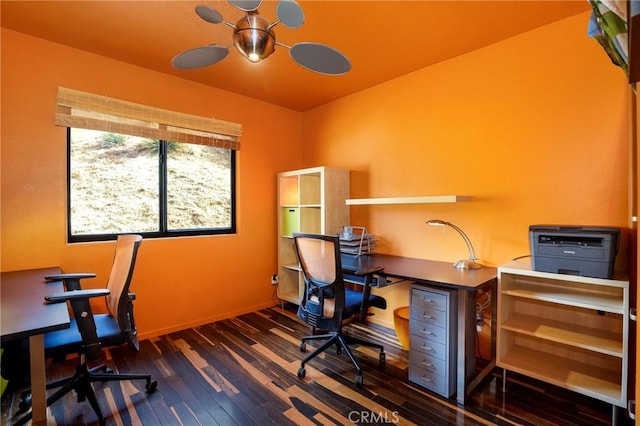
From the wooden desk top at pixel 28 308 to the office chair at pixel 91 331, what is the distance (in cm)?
9

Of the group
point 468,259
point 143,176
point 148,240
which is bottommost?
point 468,259

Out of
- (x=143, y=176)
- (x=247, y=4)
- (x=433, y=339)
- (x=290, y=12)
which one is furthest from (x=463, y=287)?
(x=143, y=176)

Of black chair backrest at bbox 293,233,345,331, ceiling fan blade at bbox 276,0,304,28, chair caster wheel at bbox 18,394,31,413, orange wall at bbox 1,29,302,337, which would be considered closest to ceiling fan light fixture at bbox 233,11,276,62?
ceiling fan blade at bbox 276,0,304,28

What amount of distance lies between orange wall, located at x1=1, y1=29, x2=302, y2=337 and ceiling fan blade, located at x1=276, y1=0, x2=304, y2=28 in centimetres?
203

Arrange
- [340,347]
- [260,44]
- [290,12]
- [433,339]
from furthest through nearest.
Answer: [340,347], [433,339], [260,44], [290,12]

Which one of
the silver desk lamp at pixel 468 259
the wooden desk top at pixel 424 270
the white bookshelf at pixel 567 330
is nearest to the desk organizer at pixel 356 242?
the wooden desk top at pixel 424 270

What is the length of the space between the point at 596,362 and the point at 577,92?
182 cm

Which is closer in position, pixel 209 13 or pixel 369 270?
pixel 209 13

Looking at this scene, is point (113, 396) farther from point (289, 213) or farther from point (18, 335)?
point (289, 213)

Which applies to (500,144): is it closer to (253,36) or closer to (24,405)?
(253,36)

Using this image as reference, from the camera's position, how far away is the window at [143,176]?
2.55 meters

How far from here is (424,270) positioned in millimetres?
2328

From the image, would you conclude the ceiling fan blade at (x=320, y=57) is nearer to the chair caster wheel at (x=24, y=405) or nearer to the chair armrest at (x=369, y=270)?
the chair armrest at (x=369, y=270)

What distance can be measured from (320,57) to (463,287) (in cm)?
155
